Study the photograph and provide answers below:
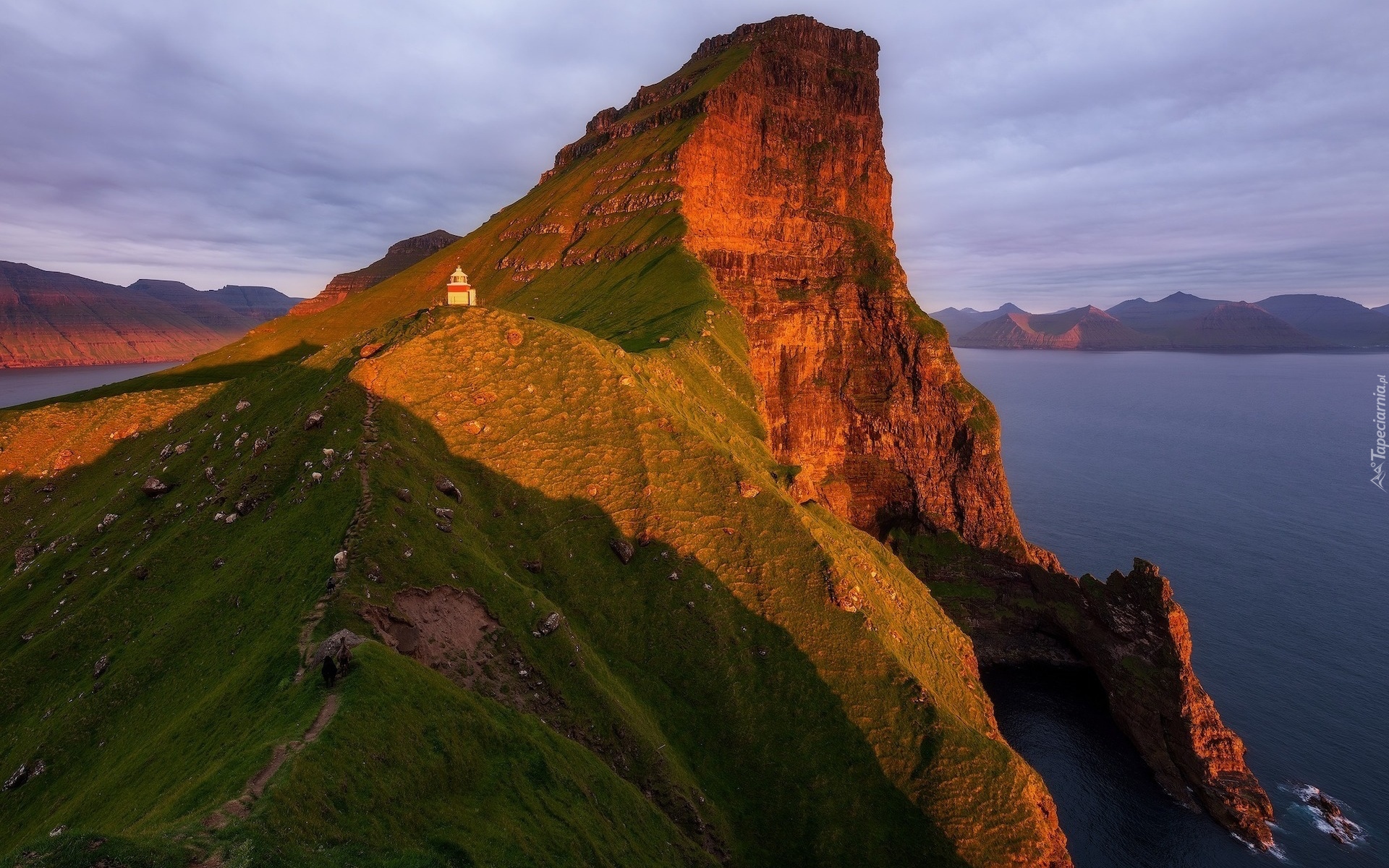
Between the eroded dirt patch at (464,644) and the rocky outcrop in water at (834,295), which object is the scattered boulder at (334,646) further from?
the rocky outcrop in water at (834,295)

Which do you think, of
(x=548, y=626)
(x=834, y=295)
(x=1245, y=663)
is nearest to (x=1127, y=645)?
(x=1245, y=663)

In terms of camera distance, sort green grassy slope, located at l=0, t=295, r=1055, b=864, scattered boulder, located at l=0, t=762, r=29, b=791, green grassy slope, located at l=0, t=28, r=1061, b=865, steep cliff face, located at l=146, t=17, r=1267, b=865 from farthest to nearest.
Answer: steep cliff face, located at l=146, t=17, r=1267, b=865
scattered boulder, located at l=0, t=762, r=29, b=791
green grassy slope, located at l=0, t=295, r=1055, b=864
green grassy slope, located at l=0, t=28, r=1061, b=865

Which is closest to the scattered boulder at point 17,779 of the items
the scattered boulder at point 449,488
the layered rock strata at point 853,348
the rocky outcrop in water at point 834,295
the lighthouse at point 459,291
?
the scattered boulder at point 449,488

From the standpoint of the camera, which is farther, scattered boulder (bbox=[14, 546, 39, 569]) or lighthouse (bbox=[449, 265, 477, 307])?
lighthouse (bbox=[449, 265, 477, 307])

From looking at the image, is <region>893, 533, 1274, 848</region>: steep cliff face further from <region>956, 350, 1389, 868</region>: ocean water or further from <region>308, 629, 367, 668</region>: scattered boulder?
<region>308, 629, 367, 668</region>: scattered boulder

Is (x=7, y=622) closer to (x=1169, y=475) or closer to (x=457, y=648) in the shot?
(x=457, y=648)

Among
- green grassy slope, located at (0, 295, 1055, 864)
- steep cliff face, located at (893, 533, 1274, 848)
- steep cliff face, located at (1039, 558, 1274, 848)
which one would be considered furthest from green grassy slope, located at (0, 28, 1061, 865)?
steep cliff face, located at (893, 533, 1274, 848)

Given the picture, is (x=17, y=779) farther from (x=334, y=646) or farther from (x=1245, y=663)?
(x=1245, y=663)
